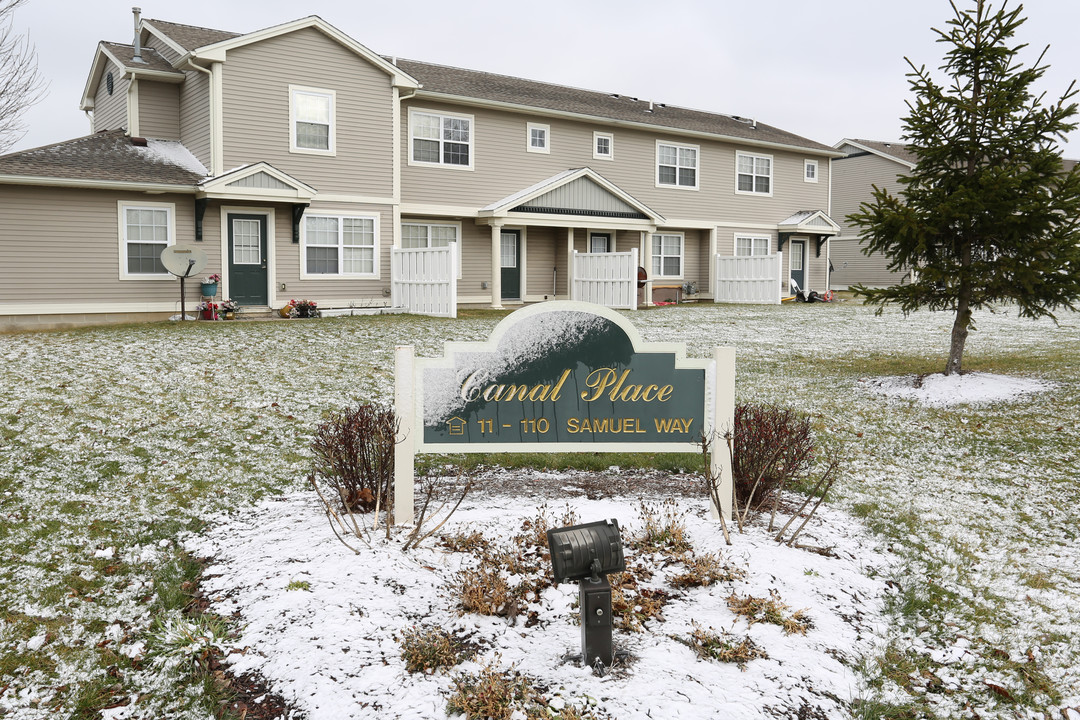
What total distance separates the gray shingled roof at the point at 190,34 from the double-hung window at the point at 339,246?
188 inches

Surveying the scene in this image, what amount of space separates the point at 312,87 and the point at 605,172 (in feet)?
33.0

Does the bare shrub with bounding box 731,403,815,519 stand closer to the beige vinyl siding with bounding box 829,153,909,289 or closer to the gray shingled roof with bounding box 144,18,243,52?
the gray shingled roof with bounding box 144,18,243,52

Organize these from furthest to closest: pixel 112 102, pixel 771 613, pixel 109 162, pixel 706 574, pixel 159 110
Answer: pixel 112 102, pixel 159 110, pixel 109 162, pixel 706 574, pixel 771 613

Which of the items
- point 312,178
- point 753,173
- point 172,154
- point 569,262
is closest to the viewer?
point 172,154

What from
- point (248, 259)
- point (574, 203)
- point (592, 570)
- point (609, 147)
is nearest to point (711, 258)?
point (609, 147)

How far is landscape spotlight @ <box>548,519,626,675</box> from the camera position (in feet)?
12.1

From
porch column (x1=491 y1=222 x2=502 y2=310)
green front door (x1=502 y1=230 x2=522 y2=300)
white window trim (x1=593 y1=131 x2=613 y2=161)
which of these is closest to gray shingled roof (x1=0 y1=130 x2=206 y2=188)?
porch column (x1=491 y1=222 x2=502 y2=310)

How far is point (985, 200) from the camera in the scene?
33.9 feet

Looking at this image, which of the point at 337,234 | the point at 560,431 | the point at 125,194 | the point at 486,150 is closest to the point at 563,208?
the point at 486,150

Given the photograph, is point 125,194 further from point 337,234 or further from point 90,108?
point 90,108

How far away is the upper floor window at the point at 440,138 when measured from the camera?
22.1 m

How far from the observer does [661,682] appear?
372 centimetres

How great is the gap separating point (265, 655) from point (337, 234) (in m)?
17.4

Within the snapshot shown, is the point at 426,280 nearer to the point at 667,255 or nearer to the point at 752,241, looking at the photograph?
the point at 667,255
